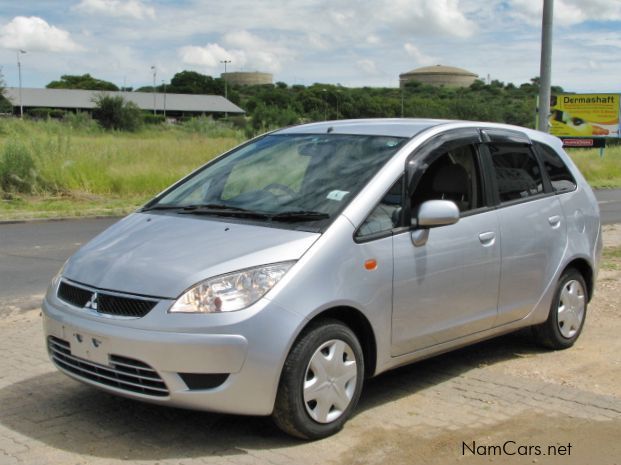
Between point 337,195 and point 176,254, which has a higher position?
point 337,195

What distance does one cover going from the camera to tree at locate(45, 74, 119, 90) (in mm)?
122856

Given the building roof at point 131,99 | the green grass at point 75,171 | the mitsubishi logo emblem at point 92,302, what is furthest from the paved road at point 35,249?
the building roof at point 131,99

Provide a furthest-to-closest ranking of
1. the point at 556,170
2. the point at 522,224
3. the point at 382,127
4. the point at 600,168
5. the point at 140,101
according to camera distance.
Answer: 1. the point at 140,101
2. the point at 600,168
3. the point at 556,170
4. the point at 522,224
5. the point at 382,127

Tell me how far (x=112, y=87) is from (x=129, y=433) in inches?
5044

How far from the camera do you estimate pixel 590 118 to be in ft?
132

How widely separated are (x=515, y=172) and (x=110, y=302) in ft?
10.6

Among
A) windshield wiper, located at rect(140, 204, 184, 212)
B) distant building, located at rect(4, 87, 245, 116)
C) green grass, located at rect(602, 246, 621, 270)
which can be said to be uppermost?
distant building, located at rect(4, 87, 245, 116)

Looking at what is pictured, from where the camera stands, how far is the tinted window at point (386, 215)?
14.8 ft

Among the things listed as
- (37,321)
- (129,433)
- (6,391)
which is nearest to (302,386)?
(129,433)

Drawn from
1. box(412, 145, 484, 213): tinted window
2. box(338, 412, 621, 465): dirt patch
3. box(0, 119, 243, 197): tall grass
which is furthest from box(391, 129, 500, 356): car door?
box(0, 119, 243, 197): tall grass

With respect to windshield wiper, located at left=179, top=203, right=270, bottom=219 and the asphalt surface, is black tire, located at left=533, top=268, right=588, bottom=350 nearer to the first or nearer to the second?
windshield wiper, located at left=179, top=203, right=270, bottom=219

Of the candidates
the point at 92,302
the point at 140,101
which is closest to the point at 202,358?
the point at 92,302

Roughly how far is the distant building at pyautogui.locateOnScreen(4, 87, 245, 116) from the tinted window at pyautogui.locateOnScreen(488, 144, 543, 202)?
8928cm

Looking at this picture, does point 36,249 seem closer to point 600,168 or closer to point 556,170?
point 556,170
